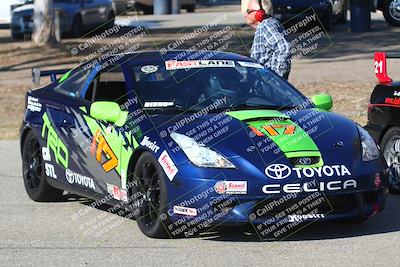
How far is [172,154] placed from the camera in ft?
24.4

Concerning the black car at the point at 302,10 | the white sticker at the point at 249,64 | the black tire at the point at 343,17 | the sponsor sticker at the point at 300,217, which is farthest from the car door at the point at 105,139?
the black tire at the point at 343,17

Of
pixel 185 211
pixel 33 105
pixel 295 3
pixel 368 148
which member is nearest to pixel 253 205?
pixel 185 211

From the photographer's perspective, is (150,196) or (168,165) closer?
(168,165)

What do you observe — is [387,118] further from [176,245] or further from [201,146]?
[176,245]

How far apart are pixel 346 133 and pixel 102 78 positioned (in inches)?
86.3

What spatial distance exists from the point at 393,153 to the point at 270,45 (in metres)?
1.95

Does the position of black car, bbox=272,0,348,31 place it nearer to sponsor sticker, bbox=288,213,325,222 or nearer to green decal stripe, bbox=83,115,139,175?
green decal stripe, bbox=83,115,139,175

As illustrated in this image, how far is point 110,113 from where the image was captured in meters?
8.07

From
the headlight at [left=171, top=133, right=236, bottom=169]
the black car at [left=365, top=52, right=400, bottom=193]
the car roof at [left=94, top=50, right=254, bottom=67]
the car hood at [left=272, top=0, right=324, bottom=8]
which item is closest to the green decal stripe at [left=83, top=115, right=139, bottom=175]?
the headlight at [left=171, top=133, right=236, bottom=169]

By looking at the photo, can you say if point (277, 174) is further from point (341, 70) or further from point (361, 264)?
A: point (341, 70)

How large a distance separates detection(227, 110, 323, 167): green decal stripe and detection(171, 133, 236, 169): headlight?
0.46 m

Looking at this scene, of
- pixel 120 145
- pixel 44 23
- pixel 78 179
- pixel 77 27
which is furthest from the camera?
pixel 77 27

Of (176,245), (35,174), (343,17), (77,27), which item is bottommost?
(343,17)

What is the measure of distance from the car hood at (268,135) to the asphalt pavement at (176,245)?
0.60 m
